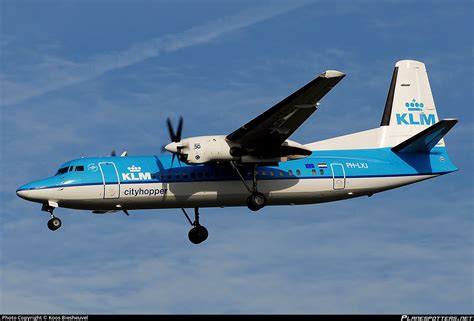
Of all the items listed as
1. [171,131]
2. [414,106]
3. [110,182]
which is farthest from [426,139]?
[110,182]

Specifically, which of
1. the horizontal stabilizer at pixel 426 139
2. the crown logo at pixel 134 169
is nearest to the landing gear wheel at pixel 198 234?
the crown logo at pixel 134 169

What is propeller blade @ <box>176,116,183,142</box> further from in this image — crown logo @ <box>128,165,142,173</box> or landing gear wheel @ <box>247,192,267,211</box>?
landing gear wheel @ <box>247,192,267,211</box>

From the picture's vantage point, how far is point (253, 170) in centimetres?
3116

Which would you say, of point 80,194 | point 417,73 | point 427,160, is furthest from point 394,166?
point 80,194

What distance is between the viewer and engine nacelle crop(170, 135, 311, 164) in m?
29.6

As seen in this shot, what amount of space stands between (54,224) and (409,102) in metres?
14.4

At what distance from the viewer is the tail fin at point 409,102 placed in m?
35.1

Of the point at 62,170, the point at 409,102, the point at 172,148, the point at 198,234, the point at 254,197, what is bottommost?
the point at 198,234

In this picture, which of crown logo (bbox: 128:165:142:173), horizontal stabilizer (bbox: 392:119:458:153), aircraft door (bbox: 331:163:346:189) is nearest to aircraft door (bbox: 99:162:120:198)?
crown logo (bbox: 128:165:142:173)

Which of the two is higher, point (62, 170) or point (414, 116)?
point (414, 116)

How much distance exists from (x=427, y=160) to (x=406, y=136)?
5.59 ft

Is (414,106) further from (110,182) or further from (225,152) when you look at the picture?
(110,182)

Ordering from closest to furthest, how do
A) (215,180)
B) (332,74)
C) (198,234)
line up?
(332,74), (215,180), (198,234)

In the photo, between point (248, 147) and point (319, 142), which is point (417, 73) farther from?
point (248, 147)
